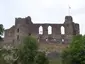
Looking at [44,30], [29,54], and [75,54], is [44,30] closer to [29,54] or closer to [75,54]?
[75,54]

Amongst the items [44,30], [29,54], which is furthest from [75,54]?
[44,30]

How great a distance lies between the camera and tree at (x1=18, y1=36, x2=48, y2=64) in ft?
130

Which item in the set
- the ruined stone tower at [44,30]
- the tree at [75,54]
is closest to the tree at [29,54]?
the tree at [75,54]

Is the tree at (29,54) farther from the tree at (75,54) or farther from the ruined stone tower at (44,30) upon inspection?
the ruined stone tower at (44,30)

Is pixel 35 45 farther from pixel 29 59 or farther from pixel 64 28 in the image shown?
pixel 64 28

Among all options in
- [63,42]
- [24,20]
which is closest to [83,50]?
[63,42]

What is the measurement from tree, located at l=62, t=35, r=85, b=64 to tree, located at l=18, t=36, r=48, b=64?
3.53 m

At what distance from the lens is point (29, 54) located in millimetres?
40312

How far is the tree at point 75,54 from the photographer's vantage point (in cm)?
4350

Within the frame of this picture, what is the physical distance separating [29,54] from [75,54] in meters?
6.97

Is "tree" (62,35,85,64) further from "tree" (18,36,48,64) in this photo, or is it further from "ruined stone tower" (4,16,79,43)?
"ruined stone tower" (4,16,79,43)

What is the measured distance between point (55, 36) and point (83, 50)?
68.3 feet

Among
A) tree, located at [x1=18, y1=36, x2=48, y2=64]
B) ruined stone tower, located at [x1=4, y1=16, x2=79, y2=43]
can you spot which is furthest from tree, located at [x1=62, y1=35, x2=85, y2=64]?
ruined stone tower, located at [x1=4, y1=16, x2=79, y2=43]

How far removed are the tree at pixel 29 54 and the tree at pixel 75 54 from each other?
3534 millimetres
